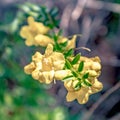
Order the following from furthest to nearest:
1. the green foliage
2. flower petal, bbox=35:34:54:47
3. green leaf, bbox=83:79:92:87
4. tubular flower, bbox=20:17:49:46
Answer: the green foliage < tubular flower, bbox=20:17:49:46 < flower petal, bbox=35:34:54:47 < green leaf, bbox=83:79:92:87

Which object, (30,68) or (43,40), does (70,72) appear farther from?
(43,40)

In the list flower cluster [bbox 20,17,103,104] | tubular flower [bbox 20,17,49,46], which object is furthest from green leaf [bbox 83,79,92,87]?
tubular flower [bbox 20,17,49,46]

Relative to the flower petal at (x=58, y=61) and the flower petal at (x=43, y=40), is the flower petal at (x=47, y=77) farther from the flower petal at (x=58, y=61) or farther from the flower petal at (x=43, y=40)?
the flower petal at (x=43, y=40)

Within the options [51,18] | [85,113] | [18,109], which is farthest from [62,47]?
[85,113]

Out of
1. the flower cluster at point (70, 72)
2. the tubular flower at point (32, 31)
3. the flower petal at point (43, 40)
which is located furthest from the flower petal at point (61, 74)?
the tubular flower at point (32, 31)

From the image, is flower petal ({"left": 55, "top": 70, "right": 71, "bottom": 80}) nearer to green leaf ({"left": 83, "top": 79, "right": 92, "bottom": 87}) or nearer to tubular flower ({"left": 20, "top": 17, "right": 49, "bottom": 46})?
green leaf ({"left": 83, "top": 79, "right": 92, "bottom": 87})

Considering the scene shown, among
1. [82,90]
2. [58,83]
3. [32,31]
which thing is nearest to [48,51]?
[82,90]
